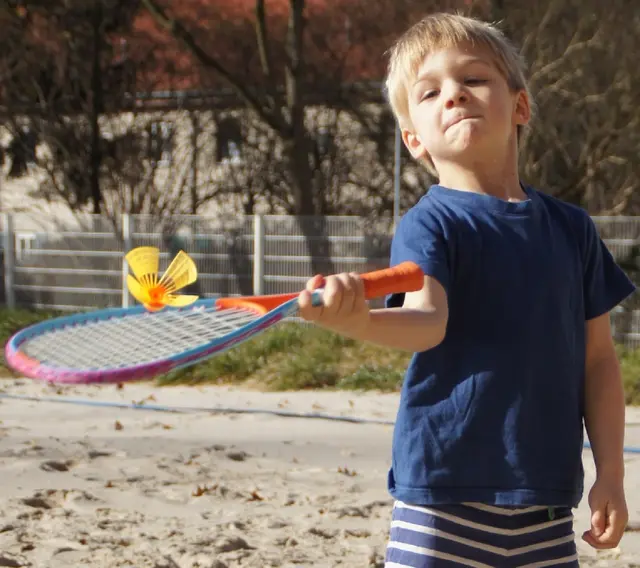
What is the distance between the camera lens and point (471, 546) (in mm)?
2127

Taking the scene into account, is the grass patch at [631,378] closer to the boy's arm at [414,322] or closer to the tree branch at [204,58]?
the tree branch at [204,58]

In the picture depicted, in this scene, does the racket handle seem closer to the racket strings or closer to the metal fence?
the racket strings

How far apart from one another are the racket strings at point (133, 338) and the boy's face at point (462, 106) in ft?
1.67

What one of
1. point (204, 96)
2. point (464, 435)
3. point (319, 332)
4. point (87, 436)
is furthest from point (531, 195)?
point (204, 96)

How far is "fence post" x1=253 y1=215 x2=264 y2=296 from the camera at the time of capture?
38.6ft

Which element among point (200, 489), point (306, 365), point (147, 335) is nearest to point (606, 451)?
point (147, 335)

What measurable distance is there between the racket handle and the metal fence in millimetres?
8062

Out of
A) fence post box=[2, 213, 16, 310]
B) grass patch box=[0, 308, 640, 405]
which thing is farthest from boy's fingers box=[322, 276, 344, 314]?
fence post box=[2, 213, 16, 310]

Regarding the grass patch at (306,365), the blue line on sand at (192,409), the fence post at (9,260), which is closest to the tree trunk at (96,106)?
the fence post at (9,260)

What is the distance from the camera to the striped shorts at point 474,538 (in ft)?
6.98

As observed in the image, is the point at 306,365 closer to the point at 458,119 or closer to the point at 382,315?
the point at 458,119

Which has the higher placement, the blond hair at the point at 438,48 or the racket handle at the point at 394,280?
the blond hair at the point at 438,48

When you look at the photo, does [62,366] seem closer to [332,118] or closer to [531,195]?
[531,195]

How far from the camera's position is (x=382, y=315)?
194cm
